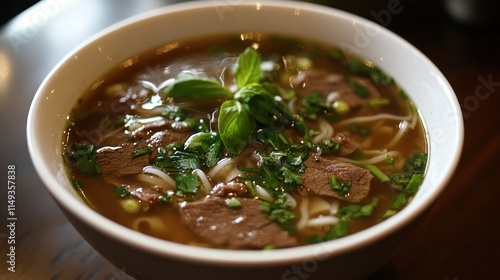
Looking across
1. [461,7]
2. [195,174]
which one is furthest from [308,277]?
[461,7]

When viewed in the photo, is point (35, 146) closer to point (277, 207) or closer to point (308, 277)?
point (277, 207)

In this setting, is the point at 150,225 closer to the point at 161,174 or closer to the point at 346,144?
the point at 161,174

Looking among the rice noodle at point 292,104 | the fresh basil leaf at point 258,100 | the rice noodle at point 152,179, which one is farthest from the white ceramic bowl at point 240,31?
the fresh basil leaf at point 258,100

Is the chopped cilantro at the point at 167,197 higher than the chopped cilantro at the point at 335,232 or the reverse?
the reverse

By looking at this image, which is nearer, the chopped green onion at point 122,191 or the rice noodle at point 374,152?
the chopped green onion at point 122,191

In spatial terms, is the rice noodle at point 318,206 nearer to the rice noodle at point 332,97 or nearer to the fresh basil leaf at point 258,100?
the fresh basil leaf at point 258,100

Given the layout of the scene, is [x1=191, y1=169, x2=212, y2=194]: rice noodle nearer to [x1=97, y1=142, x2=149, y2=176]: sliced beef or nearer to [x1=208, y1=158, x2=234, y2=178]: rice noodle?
[x1=208, y1=158, x2=234, y2=178]: rice noodle
